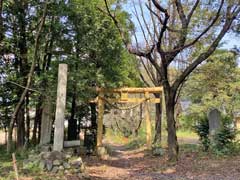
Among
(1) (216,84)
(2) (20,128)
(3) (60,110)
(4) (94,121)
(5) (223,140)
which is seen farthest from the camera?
(1) (216,84)

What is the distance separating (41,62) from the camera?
33.3 ft

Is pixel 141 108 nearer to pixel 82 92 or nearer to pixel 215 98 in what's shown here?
pixel 215 98

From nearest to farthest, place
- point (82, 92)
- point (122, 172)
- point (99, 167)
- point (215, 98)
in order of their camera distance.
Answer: point (122, 172)
point (99, 167)
point (82, 92)
point (215, 98)

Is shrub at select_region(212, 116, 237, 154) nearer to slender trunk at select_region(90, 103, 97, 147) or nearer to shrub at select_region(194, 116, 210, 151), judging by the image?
shrub at select_region(194, 116, 210, 151)

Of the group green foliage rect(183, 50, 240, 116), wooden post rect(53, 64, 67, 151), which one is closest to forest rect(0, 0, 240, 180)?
wooden post rect(53, 64, 67, 151)

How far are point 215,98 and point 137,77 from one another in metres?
5.42

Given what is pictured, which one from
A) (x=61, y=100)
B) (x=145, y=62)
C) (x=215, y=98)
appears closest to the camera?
(x=61, y=100)

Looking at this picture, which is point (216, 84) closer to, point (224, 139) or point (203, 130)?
point (203, 130)

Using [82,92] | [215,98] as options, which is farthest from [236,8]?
[215,98]

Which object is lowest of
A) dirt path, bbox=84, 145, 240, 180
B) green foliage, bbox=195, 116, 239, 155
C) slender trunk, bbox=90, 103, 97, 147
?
dirt path, bbox=84, 145, 240, 180

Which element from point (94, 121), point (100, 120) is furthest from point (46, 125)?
point (94, 121)

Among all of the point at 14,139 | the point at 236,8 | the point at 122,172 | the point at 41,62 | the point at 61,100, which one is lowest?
the point at 122,172

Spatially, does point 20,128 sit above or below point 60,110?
below

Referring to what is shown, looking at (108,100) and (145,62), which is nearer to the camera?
(108,100)
